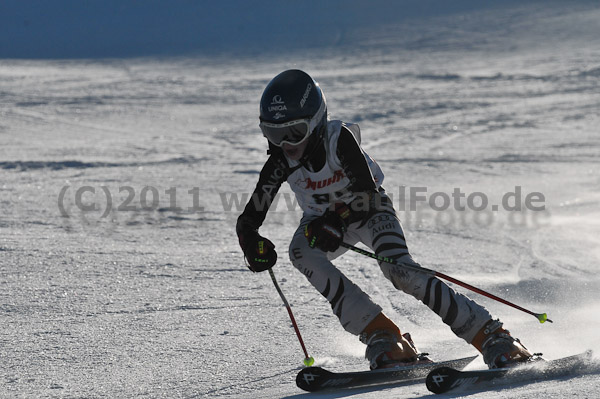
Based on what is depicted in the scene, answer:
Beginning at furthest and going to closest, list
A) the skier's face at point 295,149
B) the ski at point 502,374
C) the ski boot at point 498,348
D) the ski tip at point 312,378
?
the skier's face at point 295,149, the ski boot at point 498,348, the ski tip at point 312,378, the ski at point 502,374

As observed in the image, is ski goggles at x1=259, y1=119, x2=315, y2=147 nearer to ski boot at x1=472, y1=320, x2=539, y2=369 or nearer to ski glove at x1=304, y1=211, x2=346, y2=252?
ski glove at x1=304, y1=211, x2=346, y2=252

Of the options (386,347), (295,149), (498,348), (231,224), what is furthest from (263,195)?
(231,224)

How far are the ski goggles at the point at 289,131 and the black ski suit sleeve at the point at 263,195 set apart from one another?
0.65 feet

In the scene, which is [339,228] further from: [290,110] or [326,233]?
[290,110]

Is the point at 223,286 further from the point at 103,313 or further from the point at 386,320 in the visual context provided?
the point at 386,320

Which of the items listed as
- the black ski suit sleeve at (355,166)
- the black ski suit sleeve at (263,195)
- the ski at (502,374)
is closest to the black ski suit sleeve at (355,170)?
the black ski suit sleeve at (355,166)

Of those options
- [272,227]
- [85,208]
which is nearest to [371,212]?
[272,227]

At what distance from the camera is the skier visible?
346cm

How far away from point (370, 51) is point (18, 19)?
12099 mm

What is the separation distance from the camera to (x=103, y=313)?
167 inches

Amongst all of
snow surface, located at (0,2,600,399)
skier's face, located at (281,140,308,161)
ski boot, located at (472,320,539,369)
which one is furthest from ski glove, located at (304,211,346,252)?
ski boot, located at (472,320,539,369)

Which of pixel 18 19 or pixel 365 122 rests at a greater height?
pixel 18 19

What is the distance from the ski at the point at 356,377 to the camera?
3.22 metres

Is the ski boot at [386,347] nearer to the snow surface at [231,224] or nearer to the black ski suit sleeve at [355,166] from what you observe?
the snow surface at [231,224]
